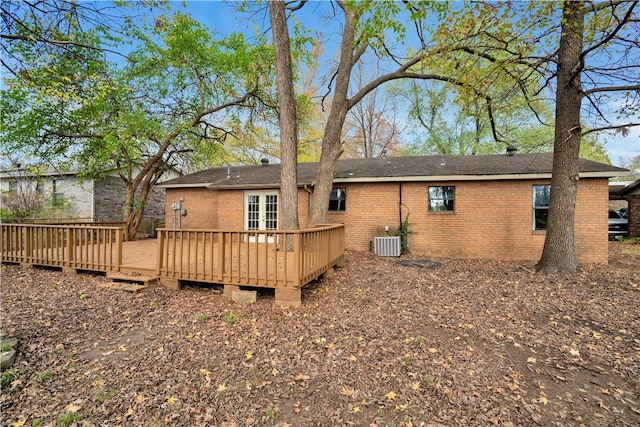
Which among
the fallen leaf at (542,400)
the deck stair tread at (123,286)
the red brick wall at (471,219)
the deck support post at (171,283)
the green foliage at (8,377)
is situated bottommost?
the fallen leaf at (542,400)

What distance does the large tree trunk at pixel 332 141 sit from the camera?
827cm

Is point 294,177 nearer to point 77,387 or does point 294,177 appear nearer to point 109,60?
point 77,387

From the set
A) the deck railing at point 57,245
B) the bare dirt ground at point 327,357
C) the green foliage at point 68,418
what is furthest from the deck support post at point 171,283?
the green foliage at point 68,418

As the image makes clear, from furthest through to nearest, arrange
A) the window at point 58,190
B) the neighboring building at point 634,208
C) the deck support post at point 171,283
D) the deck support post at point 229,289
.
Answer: the window at point 58,190
the neighboring building at point 634,208
the deck support post at point 171,283
the deck support post at point 229,289

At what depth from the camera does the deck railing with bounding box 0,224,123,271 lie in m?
6.20

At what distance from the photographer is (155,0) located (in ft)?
17.6

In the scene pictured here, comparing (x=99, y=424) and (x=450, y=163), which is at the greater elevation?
(x=450, y=163)

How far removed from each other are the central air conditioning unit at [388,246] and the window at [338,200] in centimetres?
186

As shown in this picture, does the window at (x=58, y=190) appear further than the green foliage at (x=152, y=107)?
Yes

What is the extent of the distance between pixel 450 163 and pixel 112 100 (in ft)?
43.9

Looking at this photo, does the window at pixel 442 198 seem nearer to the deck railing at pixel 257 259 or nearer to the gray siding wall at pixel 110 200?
the deck railing at pixel 257 259

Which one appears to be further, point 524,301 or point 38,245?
point 38,245

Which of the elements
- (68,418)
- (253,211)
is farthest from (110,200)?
(68,418)

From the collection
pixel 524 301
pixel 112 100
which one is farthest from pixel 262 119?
pixel 524 301
